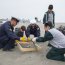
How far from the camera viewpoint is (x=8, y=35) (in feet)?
19.7

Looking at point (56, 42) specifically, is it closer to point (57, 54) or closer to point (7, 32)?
point (57, 54)

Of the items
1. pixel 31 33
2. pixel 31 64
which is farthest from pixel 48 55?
pixel 31 33

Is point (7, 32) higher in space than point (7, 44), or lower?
higher

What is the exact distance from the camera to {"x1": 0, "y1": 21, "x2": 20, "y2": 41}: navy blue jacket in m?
5.99

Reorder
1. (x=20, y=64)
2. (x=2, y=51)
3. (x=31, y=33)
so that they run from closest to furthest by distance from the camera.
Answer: (x=20, y=64)
(x=2, y=51)
(x=31, y=33)

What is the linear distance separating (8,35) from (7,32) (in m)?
0.07

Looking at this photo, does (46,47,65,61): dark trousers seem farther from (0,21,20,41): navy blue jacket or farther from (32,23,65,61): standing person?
(0,21,20,41): navy blue jacket

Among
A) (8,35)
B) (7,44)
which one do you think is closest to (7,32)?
(8,35)

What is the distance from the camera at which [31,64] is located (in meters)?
4.96

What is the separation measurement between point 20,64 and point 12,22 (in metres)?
1.39

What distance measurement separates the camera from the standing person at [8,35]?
5988mm

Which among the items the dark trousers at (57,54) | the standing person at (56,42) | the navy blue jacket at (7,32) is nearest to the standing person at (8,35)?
the navy blue jacket at (7,32)

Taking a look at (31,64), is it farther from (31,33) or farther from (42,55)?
(31,33)

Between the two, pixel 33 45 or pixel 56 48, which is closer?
pixel 56 48
